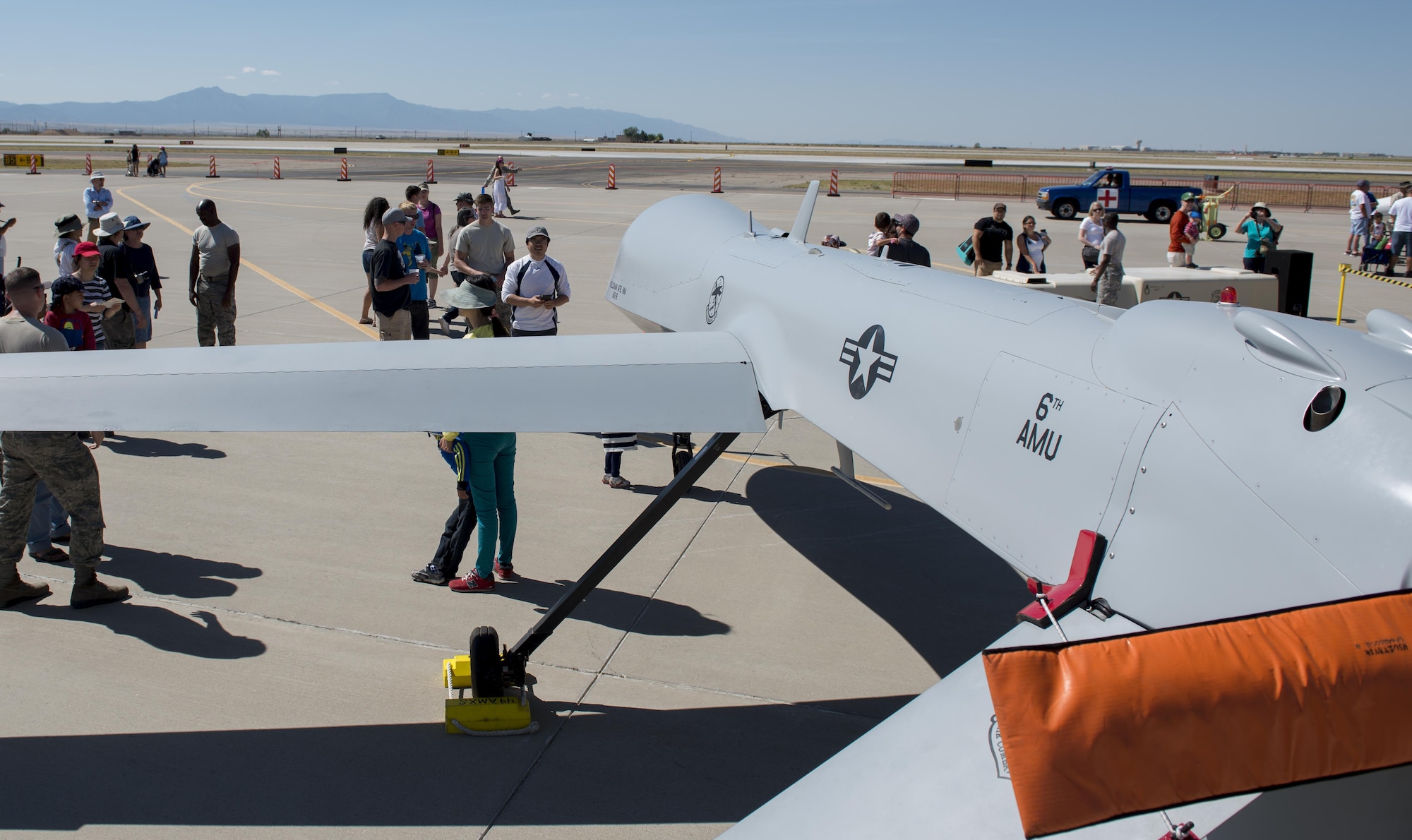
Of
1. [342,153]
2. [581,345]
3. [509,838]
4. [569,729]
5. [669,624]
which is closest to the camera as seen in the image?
[509,838]

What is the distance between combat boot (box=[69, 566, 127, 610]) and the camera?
253 inches

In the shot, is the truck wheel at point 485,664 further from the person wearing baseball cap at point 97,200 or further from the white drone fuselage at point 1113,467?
the person wearing baseball cap at point 97,200

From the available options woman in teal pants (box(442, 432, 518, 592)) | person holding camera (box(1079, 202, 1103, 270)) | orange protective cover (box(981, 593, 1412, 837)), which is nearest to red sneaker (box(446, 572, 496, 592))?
woman in teal pants (box(442, 432, 518, 592))

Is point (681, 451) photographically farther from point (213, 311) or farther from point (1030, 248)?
point (1030, 248)

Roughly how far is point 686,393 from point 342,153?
75.4 meters

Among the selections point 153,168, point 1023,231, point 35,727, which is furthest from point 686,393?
point 153,168

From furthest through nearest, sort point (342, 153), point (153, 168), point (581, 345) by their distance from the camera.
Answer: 1. point (342, 153)
2. point (153, 168)
3. point (581, 345)

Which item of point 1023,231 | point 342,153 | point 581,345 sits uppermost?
point 342,153

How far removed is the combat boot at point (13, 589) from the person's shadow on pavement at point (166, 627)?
0.22ft

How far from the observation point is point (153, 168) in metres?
45.9

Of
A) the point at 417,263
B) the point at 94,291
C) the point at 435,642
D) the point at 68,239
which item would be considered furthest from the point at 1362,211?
the point at 68,239

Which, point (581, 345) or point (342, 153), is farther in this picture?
point (342, 153)

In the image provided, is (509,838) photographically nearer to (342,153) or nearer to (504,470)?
(504,470)

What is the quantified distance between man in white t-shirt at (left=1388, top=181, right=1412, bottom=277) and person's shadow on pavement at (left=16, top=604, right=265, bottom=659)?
24899mm
